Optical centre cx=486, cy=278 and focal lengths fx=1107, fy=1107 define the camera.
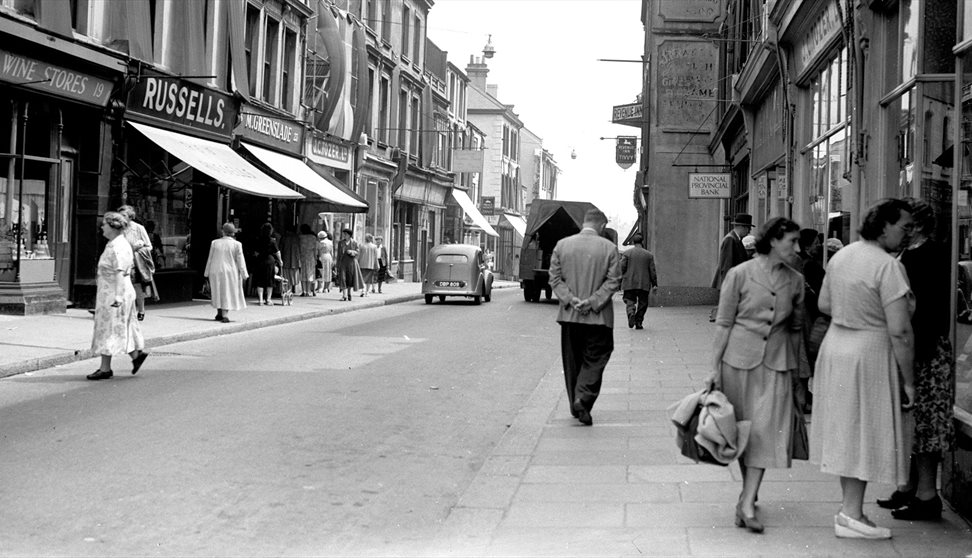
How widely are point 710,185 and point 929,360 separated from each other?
22150 millimetres

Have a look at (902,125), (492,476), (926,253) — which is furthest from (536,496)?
(902,125)

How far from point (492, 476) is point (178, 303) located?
17255 mm

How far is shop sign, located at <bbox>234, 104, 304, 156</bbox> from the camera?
26.5 metres

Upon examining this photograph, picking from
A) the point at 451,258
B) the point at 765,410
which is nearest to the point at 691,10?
the point at 451,258

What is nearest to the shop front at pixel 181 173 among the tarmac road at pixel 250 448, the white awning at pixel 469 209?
the tarmac road at pixel 250 448

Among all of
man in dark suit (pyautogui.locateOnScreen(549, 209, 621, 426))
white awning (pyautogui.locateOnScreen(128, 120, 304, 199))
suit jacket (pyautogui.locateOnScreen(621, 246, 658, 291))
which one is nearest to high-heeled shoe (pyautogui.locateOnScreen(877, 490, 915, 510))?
man in dark suit (pyautogui.locateOnScreen(549, 209, 621, 426))

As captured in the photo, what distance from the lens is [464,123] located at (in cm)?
5969

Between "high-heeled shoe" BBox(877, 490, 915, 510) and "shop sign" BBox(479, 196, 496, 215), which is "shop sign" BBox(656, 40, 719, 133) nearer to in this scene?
"high-heeled shoe" BBox(877, 490, 915, 510)

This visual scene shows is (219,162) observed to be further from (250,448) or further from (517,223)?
(517,223)

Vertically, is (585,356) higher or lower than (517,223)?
lower

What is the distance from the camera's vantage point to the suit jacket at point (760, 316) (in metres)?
5.81

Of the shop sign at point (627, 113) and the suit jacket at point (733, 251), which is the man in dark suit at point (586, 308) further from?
the shop sign at point (627, 113)

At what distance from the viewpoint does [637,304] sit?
20719 millimetres

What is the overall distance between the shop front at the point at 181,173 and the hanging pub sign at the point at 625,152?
26.7 meters
